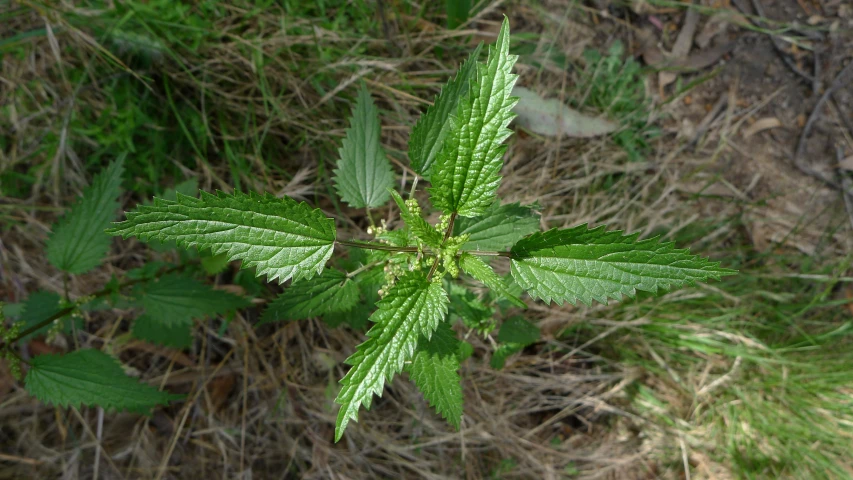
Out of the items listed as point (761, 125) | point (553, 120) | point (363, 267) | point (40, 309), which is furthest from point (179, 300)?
point (761, 125)

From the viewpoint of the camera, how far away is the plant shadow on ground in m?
2.94

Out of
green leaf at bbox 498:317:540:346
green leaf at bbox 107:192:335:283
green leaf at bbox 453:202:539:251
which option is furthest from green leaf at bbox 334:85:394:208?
green leaf at bbox 498:317:540:346

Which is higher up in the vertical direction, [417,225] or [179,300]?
[417,225]

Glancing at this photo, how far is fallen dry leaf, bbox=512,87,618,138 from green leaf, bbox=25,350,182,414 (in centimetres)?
235

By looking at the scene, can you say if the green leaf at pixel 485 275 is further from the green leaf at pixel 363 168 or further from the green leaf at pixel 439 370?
the green leaf at pixel 363 168

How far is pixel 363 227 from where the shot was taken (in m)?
3.08

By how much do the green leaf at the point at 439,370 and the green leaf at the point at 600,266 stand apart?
13.5 inches

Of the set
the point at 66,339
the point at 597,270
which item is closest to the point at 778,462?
the point at 597,270

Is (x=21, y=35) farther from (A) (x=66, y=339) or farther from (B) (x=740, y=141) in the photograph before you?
(B) (x=740, y=141)

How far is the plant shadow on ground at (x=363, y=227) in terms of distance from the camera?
2939 millimetres

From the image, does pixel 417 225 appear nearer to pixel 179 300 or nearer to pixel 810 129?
pixel 179 300

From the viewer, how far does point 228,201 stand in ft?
Result: 4.69

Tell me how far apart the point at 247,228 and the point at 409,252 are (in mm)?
494

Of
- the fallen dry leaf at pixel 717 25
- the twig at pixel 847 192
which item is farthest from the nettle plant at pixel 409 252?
the twig at pixel 847 192
